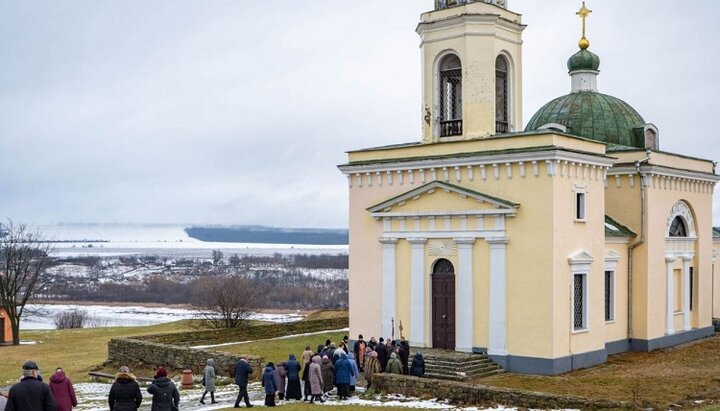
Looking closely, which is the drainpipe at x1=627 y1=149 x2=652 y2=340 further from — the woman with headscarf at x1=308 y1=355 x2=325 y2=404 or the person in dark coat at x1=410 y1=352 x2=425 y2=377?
the woman with headscarf at x1=308 y1=355 x2=325 y2=404

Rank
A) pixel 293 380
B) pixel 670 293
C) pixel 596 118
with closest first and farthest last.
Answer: pixel 293 380 < pixel 670 293 < pixel 596 118

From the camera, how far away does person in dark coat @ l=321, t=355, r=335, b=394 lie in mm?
22828

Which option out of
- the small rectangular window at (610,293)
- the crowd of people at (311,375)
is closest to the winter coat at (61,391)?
the crowd of people at (311,375)

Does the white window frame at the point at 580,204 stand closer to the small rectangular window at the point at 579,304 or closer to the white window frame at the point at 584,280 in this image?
the white window frame at the point at 584,280

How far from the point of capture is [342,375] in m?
22.2

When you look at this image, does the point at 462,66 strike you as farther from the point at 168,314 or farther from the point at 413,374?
the point at 168,314

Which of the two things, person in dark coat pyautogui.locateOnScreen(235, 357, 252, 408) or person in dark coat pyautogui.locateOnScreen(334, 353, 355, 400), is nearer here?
person in dark coat pyautogui.locateOnScreen(235, 357, 252, 408)

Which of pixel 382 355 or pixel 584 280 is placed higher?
pixel 584 280

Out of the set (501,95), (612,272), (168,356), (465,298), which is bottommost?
(168,356)

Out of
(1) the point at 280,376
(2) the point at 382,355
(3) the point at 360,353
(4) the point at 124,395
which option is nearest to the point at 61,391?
(4) the point at 124,395

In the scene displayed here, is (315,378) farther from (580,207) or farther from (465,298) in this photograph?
(580,207)

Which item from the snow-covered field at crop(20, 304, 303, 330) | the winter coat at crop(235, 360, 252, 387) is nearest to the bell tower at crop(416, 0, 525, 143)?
the winter coat at crop(235, 360, 252, 387)

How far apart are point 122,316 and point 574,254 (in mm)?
69237

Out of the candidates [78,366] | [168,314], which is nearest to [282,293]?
[168,314]
